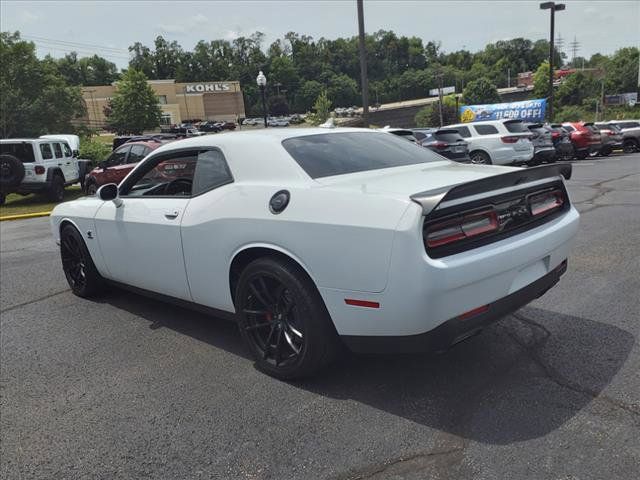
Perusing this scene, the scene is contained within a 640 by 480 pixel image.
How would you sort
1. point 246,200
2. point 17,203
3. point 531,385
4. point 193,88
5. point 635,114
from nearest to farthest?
point 531,385 → point 246,200 → point 17,203 → point 635,114 → point 193,88

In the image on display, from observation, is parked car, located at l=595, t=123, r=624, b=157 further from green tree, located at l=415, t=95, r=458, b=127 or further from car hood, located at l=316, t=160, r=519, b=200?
green tree, located at l=415, t=95, r=458, b=127

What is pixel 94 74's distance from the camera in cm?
14200

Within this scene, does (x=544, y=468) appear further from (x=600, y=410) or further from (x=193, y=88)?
(x=193, y=88)

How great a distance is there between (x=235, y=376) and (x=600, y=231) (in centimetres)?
587

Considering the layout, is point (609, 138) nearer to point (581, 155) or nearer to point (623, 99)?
point (581, 155)

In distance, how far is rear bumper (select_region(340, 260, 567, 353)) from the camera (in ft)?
8.89

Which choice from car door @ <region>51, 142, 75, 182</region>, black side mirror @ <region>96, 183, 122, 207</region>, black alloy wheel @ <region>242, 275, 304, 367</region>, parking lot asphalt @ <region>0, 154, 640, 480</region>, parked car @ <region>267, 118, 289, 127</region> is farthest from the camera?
parked car @ <region>267, 118, 289, 127</region>

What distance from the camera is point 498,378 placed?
319 cm

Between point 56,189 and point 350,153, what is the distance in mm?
14173

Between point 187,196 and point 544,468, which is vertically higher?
point 187,196

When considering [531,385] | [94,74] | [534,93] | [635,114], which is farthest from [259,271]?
[94,74]

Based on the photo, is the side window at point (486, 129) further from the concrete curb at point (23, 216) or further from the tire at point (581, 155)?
the concrete curb at point (23, 216)

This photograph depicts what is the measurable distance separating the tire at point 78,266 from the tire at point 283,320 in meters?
2.36

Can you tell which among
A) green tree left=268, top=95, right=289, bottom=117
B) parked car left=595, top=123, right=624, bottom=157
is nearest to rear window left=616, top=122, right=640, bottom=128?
parked car left=595, top=123, right=624, bottom=157
